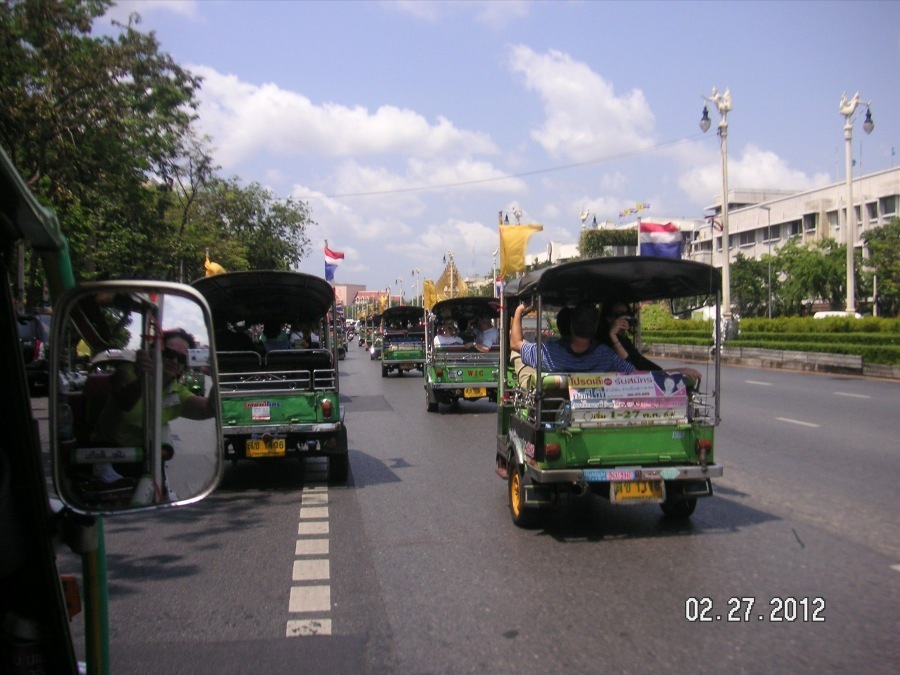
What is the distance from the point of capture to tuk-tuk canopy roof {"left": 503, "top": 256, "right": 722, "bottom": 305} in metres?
6.88

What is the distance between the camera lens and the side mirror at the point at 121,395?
2.01 meters

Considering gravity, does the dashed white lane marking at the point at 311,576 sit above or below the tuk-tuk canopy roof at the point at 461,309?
below

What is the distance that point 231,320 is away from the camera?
12.0m

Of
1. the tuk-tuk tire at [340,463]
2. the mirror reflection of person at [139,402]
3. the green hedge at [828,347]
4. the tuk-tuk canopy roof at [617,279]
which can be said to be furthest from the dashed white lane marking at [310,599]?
the green hedge at [828,347]

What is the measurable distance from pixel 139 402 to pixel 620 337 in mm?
6408

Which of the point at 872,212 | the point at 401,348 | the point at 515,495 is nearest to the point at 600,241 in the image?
the point at 872,212

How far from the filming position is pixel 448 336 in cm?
1938

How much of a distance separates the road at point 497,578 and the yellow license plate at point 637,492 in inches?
12.6

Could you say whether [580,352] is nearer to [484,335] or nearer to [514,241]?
[514,241]

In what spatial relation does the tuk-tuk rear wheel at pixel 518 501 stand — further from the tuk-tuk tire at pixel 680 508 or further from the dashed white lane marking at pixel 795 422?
the dashed white lane marking at pixel 795 422

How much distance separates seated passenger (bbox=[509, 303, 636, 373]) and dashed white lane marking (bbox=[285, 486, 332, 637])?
228 cm

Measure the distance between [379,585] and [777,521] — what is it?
3.49 metres

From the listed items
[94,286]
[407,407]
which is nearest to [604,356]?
[94,286]

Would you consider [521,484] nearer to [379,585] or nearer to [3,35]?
[379,585]
